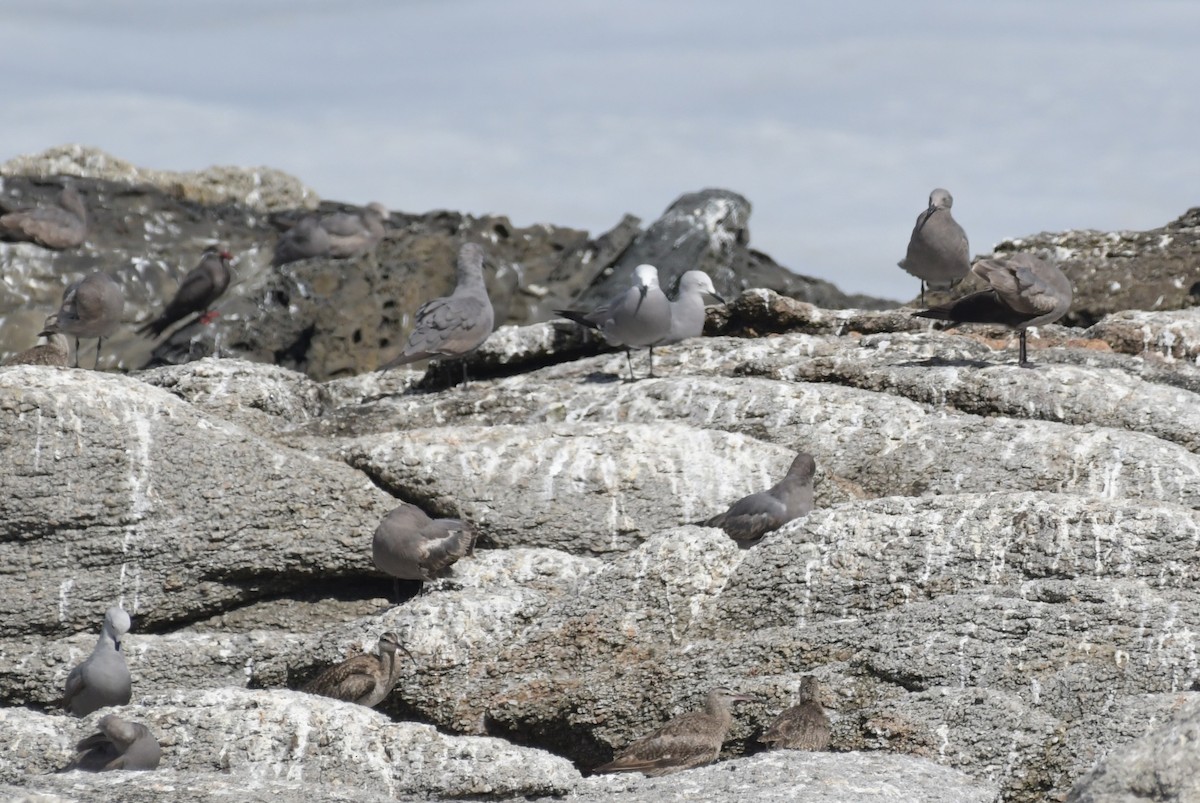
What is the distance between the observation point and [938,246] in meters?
13.8

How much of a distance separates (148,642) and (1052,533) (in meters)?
5.42

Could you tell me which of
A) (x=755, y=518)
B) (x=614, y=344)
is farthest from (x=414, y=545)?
(x=614, y=344)

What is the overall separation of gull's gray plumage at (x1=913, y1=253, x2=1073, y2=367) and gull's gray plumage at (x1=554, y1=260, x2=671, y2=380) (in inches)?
79.0

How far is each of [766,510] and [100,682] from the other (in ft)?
12.8

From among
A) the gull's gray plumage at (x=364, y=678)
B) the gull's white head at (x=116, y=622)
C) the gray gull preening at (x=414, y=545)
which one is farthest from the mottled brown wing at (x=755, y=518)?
the gull's white head at (x=116, y=622)

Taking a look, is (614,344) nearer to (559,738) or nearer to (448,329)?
(448,329)

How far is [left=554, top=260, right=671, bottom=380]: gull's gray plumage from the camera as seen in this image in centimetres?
1306

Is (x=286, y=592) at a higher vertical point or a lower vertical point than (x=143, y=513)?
lower

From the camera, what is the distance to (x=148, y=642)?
10.2 meters

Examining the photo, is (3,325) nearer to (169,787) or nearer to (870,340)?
(870,340)

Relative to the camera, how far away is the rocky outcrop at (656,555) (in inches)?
319

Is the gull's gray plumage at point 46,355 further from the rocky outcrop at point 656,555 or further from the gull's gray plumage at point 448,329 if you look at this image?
the gull's gray plumage at point 448,329

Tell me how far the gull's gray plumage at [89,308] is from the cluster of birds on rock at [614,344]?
0.01 meters

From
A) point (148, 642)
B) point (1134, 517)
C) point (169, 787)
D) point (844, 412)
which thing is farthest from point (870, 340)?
point (169, 787)
